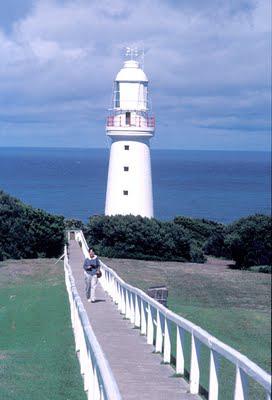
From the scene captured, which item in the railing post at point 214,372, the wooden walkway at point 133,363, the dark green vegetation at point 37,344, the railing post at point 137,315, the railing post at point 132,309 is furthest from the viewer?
the railing post at point 132,309

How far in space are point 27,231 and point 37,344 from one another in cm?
2513

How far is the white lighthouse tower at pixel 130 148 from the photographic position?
42969 millimetres

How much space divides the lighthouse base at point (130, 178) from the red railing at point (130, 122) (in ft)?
2.82

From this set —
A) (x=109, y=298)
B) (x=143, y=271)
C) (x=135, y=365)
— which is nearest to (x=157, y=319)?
(x=135, y=365)

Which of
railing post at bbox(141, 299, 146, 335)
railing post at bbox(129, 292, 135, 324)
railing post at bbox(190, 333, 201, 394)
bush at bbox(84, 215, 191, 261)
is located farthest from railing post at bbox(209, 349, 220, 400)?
bush at bbox(84, 215, 191, 261)

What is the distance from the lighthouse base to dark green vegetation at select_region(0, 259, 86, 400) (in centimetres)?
1660

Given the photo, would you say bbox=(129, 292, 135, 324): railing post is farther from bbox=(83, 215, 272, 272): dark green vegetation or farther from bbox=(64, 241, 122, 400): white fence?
bbox=(83, 215, 272, 272): dark green vegetation

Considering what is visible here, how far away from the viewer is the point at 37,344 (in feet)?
46.9

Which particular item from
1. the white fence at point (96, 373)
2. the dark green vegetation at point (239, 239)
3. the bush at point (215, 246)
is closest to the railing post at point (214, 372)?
the white fence at point (96, 373)

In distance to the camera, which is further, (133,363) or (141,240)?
(141,240)

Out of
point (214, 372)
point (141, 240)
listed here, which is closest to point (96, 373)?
point (214, 372)

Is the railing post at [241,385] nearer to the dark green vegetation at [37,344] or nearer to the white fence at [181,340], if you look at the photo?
the white fence at [181,340]

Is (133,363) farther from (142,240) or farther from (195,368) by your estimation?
(142,240)

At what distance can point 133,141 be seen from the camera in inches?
1720
